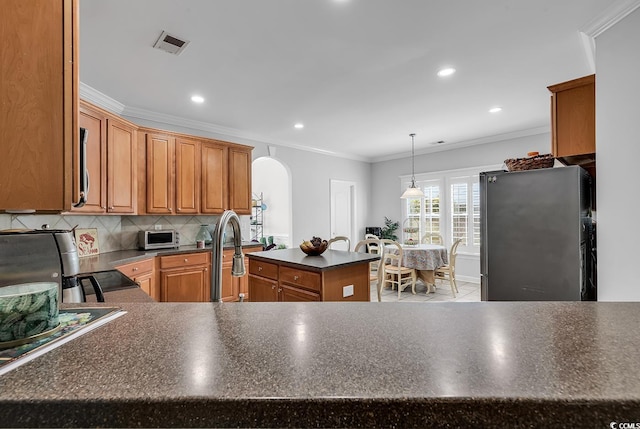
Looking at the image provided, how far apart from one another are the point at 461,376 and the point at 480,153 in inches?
234

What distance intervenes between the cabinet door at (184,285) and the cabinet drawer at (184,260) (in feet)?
0.25

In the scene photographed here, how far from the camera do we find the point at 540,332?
646 millimetres

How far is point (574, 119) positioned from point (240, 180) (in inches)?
153

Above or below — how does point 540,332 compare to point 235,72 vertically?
below

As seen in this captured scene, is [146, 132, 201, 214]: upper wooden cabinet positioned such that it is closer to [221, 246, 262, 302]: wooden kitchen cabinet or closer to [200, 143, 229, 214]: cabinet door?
[200, 143, 229, 214]: cabinet door

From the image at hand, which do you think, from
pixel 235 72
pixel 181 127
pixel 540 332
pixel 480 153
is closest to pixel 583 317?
pixel 540 332

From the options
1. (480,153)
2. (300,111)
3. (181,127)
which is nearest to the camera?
(300,111)

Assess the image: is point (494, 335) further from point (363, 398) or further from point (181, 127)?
point (181, 127)

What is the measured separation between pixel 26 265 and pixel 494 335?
200cm

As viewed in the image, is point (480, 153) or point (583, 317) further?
point (480, 153)

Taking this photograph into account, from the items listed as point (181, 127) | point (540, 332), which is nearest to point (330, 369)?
point (540, 332)

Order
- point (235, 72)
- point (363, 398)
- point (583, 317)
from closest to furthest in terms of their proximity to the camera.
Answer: point (363, 398)
point (583, 317)
point (235, 72)

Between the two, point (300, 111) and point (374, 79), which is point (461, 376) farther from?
point (300, 111)

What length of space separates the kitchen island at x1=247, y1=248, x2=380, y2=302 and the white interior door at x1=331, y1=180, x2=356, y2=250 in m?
3.28
